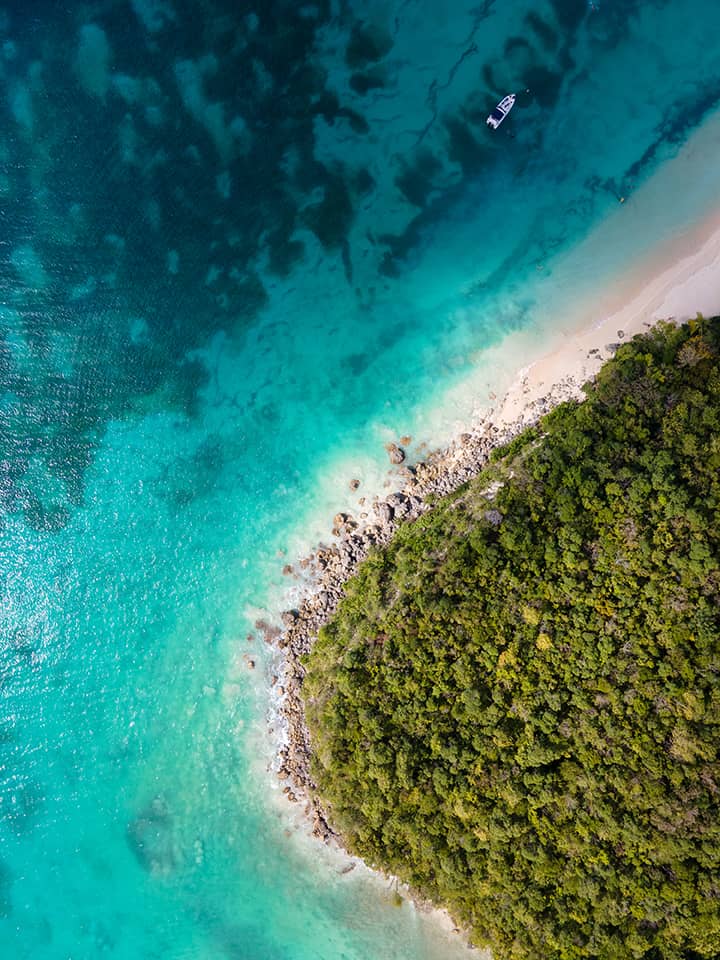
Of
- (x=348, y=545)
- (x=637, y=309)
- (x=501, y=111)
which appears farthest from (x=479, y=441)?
(x=501, y=111)

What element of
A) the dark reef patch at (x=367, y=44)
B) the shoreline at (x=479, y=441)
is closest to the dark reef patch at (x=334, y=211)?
the dark reef patch at (x=367, y=44)

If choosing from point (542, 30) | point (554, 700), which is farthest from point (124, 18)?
point (554, 700)

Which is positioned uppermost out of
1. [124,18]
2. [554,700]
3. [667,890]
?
[124,18]

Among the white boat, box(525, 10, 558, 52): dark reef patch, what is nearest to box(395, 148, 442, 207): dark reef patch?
the white boat

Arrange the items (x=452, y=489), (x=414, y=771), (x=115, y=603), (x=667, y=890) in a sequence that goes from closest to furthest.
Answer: (x=667, y=890) → (x=414, y=771) → (x=452, y=489) → (x=115, y=603)

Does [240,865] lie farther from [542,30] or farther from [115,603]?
[542,30]

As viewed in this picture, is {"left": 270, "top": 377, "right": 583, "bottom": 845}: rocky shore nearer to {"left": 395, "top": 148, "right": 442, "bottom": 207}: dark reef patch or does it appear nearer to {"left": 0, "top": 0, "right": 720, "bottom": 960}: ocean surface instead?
{"left": 0, "top": 0, "right": 720, "bottom": 960}: ocean surface

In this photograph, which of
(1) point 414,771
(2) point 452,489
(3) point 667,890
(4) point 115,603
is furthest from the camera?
(4) point 115,603

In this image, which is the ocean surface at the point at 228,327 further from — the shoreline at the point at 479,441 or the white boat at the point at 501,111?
the shoreline at the point at 479,441
